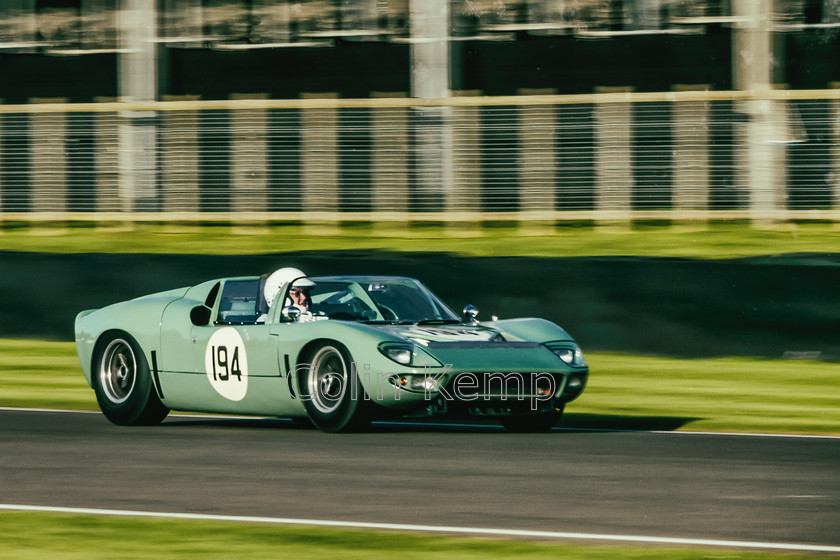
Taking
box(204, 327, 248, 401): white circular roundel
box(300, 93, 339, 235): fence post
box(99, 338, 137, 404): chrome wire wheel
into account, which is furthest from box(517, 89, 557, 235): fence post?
box(204, 327, 248, 401): white circular roundel

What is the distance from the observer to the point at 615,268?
13.6 metres

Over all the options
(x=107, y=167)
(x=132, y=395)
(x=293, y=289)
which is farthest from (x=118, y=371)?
(x=107, y=167)

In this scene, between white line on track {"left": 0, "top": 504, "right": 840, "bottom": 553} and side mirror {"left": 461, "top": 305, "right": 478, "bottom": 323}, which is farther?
side mirror {"left": 461, "top": 305, "right": 478, "bottom": 323}

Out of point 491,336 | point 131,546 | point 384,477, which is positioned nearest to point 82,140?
point 491,336

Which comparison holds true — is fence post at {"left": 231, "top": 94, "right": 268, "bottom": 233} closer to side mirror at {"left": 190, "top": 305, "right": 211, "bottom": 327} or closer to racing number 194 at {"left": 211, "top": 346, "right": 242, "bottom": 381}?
side mirror at {"left": 190, "top": 305, "right": 211, "bottom": 327}

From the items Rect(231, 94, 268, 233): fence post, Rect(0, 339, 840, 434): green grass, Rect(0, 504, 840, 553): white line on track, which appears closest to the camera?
Rect(0, 504, 840, 553): white line on track

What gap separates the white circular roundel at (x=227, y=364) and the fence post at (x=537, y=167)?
293 inches

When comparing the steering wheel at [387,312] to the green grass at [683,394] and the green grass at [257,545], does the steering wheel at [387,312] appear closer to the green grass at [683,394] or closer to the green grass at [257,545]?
the green grass at [683,394]

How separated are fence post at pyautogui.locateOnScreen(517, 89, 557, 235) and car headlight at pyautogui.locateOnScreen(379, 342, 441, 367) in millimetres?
7981

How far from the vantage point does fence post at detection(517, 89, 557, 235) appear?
57.5 ft

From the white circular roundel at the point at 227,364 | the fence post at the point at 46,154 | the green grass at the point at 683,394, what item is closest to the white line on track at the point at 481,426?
the green grass at the point at 683,394

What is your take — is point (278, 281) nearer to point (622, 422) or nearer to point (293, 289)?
Answer: point (293, 289)

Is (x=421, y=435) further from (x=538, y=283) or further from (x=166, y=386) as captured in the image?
(x=538, y=283)

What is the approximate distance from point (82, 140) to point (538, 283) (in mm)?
8116
